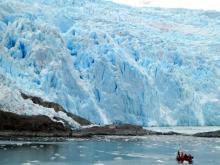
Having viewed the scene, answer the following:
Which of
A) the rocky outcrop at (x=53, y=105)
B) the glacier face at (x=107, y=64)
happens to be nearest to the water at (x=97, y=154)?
the rocky outcrop at (x=53, y=105)

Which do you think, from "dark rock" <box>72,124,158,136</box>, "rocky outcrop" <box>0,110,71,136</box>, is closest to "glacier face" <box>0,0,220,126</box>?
"rocky outcrop" <box>0,110,71,136</box>

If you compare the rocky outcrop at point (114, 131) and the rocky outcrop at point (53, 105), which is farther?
the rocky outcrop at point (114, 131)

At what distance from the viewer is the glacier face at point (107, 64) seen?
2144 inches

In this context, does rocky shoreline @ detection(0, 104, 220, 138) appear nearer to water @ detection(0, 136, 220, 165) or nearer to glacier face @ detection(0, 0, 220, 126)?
glacier face @ detection(0, 0, 220, 126)

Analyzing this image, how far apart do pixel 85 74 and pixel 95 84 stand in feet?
4.88

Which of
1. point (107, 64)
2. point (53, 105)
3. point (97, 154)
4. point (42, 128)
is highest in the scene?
point (107, 64)

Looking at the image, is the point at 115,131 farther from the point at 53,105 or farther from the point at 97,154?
the point at 97,154

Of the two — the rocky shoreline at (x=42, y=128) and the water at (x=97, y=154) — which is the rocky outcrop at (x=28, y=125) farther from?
the water at (x=97, y=154)

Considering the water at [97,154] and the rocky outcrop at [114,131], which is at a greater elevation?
the rocky outcrop at [114,131]

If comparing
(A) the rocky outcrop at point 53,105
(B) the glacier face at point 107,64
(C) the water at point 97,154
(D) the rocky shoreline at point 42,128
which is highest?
(B) the glacier face at point 107,64

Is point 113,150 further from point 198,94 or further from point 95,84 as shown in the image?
point 198,94

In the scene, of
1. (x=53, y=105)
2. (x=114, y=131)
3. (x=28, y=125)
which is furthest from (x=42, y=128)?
(x=114, y=131)

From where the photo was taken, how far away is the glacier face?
54.5 meters

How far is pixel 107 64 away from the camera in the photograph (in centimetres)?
5791
